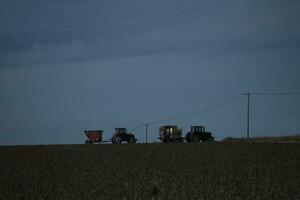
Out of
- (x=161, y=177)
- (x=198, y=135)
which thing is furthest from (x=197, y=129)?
(x=161, y=177)

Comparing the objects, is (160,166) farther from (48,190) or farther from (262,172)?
(48,190)

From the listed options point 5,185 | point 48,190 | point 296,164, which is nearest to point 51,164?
point 5,185

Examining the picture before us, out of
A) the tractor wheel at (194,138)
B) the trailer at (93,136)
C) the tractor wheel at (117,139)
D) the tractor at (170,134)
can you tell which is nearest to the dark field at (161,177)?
the tractor wheel at (194,138)

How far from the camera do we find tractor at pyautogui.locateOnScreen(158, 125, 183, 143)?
209 ft

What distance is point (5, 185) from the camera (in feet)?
73.7

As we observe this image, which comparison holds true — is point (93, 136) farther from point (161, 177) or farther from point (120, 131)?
point (161, 177)

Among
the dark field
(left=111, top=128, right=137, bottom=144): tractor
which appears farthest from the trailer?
the dark field

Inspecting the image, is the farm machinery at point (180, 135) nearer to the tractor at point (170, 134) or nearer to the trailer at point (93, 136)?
the tractor at point (170, 134)

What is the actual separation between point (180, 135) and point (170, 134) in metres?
1.22

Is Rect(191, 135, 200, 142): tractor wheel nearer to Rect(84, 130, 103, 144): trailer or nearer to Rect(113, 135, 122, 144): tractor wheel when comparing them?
Rect(113, 135, 122, 144): tractor wheel

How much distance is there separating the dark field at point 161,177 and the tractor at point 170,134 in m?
30.3

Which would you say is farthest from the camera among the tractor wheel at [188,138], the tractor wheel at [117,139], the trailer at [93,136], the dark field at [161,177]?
the trailer at [93,136]

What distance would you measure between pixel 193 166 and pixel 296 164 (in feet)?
15.3

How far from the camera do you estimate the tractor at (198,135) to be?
61.3 meters
